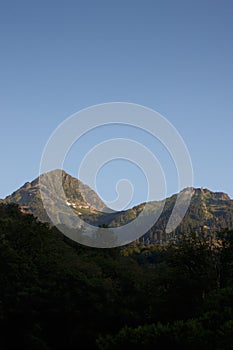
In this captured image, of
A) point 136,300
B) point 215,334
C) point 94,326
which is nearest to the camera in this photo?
point 215,334

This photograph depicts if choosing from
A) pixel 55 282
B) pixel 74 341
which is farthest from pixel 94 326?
pixel 55 282

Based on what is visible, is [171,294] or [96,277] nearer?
[171,294]

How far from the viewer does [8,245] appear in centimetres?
4038

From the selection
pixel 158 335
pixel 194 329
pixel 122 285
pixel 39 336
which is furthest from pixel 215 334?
pixel 122 285

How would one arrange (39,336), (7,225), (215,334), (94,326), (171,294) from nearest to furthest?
(215,334), (171,294), (39,336), (94,326), (7,225)

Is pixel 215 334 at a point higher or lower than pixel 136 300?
lower

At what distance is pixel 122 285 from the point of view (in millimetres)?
46156

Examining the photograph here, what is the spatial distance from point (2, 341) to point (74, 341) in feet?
18.9

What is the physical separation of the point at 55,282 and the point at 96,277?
5.54 m

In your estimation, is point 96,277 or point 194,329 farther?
point 96,277

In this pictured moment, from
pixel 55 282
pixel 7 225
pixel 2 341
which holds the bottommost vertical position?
pixel 2 341

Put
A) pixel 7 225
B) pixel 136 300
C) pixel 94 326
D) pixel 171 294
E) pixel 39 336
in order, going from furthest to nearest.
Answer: pixel 7 225
pixel 136 300
pixel 94 326
pixel 39 336
pixel 171 294

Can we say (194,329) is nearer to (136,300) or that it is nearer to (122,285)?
(136,300)

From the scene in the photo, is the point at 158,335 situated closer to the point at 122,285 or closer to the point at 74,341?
the point at 74,341
